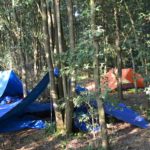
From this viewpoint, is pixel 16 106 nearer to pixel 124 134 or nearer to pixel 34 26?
pixel 124 134

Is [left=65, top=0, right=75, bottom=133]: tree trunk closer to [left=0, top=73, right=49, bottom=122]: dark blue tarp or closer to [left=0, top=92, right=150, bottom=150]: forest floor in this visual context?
[left=0, top=92, right=150, bottom=150]: forest floor

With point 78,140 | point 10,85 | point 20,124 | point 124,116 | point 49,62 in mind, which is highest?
point 49,62

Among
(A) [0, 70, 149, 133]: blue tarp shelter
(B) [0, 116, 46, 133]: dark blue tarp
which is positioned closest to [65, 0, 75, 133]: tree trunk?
(A) [0, 70, 149, 133]: blue tarp shelter

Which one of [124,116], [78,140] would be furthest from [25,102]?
[124,116]

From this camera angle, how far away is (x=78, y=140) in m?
7.66

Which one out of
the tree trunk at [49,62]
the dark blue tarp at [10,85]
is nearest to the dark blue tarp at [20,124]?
the tree trunk at [49,62]

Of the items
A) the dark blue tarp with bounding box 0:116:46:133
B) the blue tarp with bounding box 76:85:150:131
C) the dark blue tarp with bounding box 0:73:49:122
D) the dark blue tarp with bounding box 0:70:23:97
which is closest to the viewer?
the blue tarp with bounding box 76:85:150:131

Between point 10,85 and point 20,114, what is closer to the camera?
point 20,114

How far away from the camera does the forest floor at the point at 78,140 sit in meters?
7.07

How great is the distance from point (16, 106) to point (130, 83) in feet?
27.7

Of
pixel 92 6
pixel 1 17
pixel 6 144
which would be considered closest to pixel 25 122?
pixel 6 144

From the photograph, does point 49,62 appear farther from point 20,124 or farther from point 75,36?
point 75,36

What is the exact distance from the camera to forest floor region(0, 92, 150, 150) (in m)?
7.07

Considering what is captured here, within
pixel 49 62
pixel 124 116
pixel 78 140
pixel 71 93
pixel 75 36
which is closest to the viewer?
pixel 71 93
